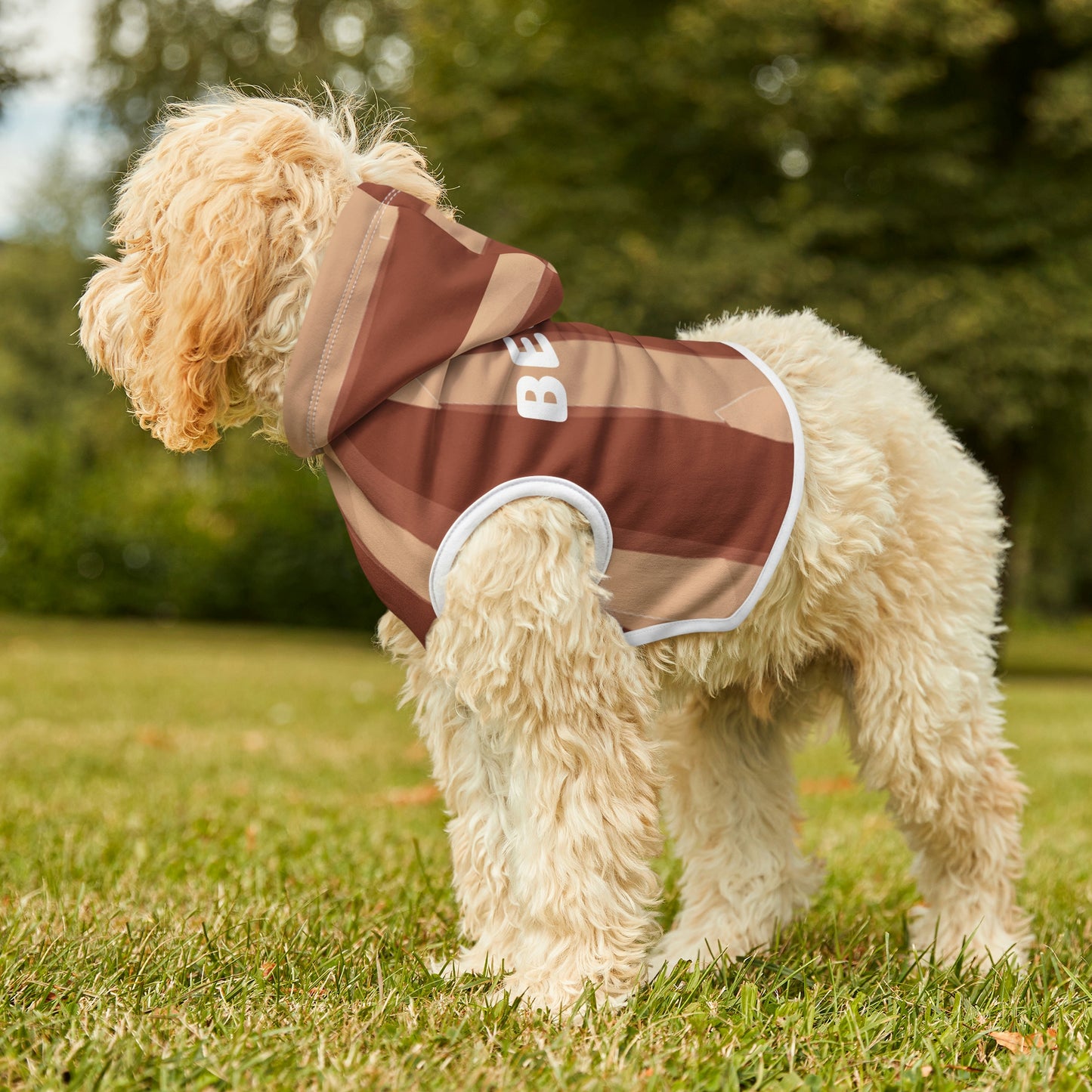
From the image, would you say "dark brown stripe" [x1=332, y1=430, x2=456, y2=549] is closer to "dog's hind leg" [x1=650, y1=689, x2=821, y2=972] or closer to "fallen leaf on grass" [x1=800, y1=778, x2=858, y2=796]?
"dog's hind leg" [x1=650, y1=689, x2=821, y2=972]

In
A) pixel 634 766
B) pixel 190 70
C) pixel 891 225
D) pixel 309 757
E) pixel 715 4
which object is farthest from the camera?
pixel 190 70

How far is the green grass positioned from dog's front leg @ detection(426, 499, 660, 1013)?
6.1 inches

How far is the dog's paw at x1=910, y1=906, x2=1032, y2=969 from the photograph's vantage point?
123 inches

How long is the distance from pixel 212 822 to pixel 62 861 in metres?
1.04

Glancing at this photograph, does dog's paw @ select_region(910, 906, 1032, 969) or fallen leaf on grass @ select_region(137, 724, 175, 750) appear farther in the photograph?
fallen leaf on grass @ select_region(137, 724, 175, 750)

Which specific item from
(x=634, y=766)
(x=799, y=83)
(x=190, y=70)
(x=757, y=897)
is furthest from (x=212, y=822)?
(x=190, y=70)

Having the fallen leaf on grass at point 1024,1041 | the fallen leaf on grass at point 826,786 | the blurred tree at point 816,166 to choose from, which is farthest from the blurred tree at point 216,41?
the fallen leaf on grass at point 1024,1041

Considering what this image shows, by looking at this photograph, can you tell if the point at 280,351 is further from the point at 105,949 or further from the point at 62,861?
the point at 62,861

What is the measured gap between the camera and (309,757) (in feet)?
23.6

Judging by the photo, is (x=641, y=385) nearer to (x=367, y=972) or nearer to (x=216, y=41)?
(x=367, y=972)

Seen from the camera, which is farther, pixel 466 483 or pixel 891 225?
pixel 891 225

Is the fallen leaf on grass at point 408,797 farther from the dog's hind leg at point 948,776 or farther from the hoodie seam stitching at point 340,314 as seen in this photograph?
the hoodie seam stitching at point 340,314

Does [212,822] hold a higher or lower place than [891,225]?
lower

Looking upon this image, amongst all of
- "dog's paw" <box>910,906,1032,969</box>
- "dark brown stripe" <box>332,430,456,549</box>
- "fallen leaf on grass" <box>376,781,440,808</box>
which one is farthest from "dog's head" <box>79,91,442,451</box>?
"fallen leaf on grass" <box>376,781,440,808</box>
